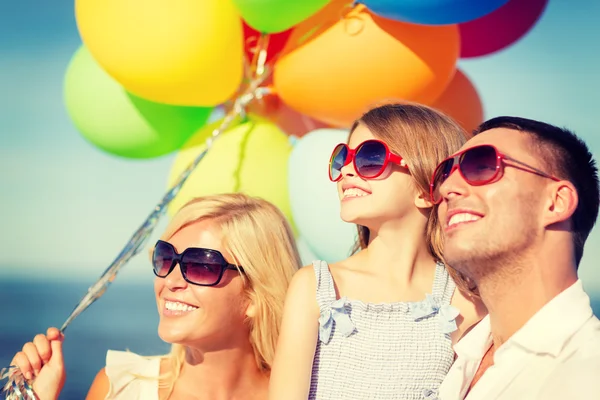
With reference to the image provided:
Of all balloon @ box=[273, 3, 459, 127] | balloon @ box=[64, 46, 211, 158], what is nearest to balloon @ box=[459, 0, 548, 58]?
balloon @ box=[273, 3, 459, 127]

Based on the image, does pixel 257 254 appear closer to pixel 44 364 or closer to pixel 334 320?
pixel 334 320

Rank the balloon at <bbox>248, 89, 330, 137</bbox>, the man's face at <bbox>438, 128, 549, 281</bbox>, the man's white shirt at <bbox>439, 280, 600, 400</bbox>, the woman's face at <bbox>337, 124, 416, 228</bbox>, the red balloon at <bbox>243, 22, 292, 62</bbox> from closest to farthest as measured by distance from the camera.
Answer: the man's white shirt at <bbox>439, 280, 600, 400</bbox>, the man's face at <bbox>438, 128, 549, 281</bbox>, the woman's face at <bbox>337, 124, 416, 228</bbox>, the red balloon at <bbox>243, 22, 292, 62</bbox>, the balloon at <bbox>248, 89, 330, 137</bbox>

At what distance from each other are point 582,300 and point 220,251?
3.40ft

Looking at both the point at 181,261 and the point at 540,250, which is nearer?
the point at 540,250

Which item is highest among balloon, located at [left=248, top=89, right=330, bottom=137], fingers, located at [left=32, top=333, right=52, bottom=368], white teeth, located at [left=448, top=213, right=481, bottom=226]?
balloon, located at [left=248, top=89, right=330, bottom=137]

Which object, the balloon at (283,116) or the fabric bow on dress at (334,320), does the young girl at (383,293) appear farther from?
the balloon at (283,116)

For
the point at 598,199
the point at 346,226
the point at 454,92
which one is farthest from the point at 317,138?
the point at 598,199

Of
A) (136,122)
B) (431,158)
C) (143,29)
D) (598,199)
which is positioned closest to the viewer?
(598,199)

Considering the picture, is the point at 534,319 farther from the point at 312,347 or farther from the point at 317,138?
the point at 317,138

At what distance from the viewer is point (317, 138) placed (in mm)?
3064

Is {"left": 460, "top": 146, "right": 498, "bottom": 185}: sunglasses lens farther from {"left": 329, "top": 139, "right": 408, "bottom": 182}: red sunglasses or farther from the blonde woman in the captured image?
the blonde woman

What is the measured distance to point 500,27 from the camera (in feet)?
11.0

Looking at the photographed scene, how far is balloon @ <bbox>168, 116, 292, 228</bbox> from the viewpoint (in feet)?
10.3

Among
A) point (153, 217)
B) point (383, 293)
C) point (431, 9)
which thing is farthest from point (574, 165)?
point (153, 217)
